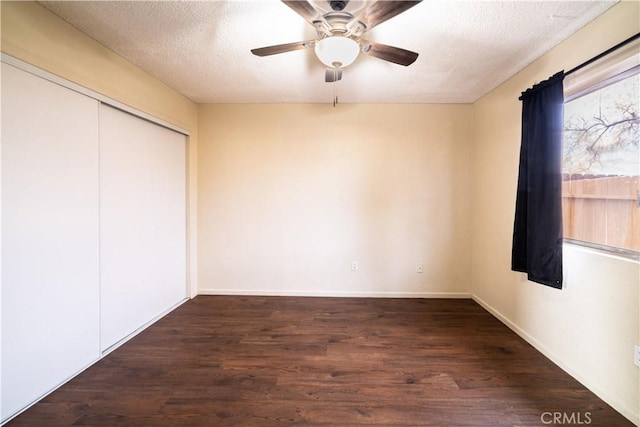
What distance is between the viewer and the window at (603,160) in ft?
5.10

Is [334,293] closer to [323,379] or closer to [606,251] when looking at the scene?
[323,379]

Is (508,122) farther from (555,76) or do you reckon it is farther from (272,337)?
(272,337)

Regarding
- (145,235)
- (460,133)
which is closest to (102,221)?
(145,235)

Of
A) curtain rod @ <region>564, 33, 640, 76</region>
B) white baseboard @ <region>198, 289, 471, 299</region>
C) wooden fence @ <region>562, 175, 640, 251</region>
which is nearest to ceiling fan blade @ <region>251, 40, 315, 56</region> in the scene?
curtain rod @ <region>564, 33, 640, 76</region>

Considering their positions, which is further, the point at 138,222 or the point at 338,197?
the point at 338,197

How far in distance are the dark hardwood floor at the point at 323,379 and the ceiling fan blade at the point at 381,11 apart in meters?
2.23

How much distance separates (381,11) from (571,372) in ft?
8.92

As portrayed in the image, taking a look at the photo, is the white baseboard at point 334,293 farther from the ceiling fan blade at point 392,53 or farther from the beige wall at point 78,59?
the ceiling fan blade at point 392,53

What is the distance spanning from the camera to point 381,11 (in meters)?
1.35

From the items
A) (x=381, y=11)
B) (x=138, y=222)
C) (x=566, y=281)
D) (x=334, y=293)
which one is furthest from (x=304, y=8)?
(x=334, y=293)

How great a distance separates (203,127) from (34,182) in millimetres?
2033

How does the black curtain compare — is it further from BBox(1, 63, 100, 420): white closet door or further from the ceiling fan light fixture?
BBox(1, 63, 100, 420): white closet door

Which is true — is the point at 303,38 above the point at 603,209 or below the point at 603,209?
above

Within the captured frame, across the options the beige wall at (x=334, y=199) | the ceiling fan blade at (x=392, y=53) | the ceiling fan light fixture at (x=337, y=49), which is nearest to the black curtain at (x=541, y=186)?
the beige wall at (x=334, y=199)
